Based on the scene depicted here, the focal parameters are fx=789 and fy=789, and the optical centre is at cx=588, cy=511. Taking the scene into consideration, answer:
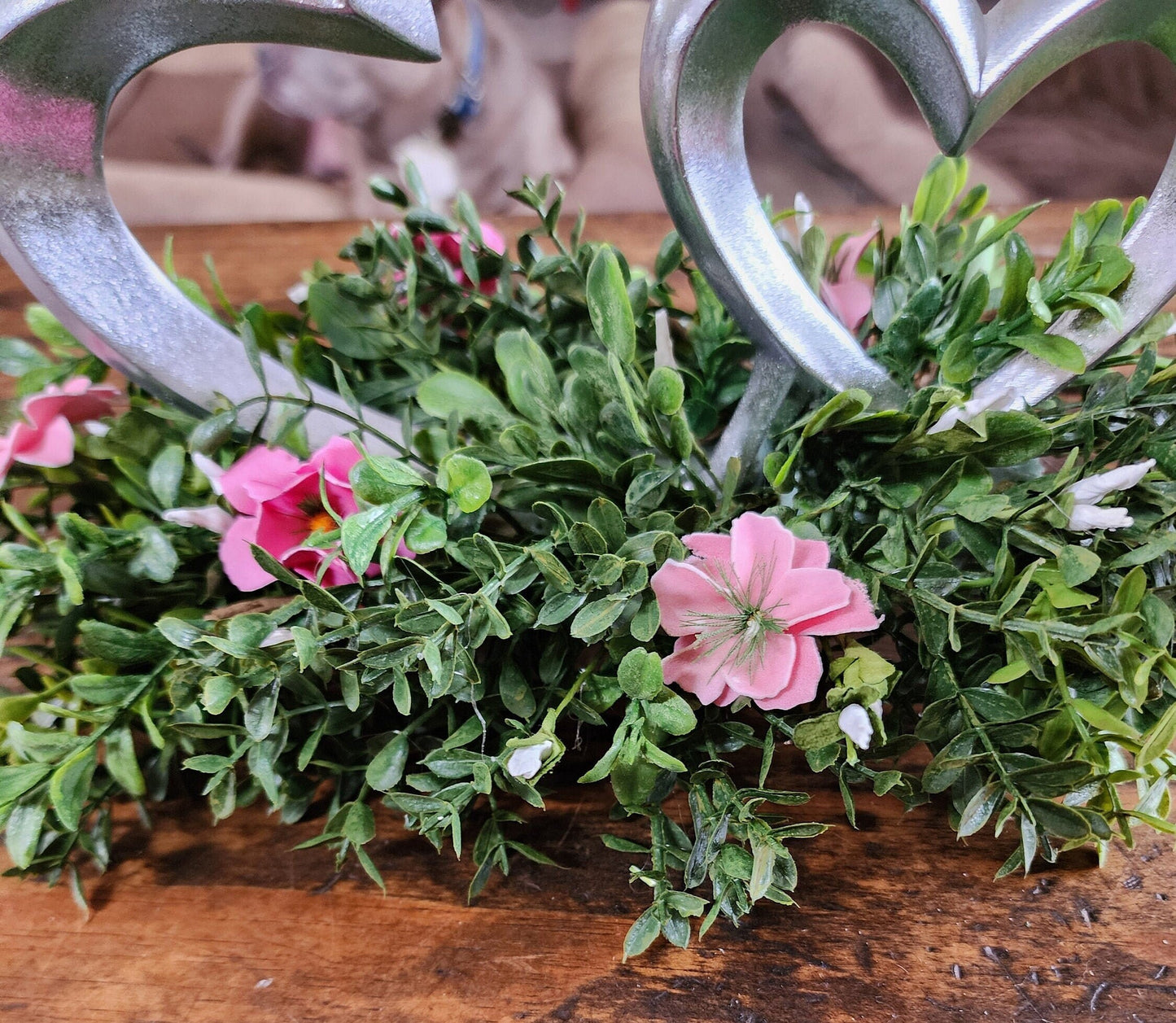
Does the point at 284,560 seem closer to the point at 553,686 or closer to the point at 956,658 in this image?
the point at 553,686

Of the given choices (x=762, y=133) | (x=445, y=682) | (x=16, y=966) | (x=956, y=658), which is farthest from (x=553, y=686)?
(x=762, y=133)

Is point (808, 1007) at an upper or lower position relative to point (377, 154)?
lower

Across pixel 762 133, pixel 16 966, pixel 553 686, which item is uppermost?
pixel 762 133

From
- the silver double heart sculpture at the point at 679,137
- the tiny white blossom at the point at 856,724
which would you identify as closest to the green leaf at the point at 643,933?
the tiny white blossom at the point at 856,724

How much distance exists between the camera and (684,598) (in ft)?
1.01

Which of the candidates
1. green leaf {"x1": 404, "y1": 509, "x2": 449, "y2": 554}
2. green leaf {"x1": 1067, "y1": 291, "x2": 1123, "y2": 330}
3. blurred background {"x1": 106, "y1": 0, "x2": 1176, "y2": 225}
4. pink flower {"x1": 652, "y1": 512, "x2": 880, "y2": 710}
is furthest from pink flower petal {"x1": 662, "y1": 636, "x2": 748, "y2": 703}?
blurred background {"x1": 106, "y1": 0, "x2": 1176, "y2": 225}

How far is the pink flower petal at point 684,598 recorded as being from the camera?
0.30 m

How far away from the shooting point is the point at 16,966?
1.22 ft

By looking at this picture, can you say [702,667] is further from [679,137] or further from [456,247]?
[456,247]

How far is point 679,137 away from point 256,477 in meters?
0.24

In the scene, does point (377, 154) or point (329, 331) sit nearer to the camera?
point (329, 331)

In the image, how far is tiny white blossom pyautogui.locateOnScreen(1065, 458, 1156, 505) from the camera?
0.31m

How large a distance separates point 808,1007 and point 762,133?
3.46ft

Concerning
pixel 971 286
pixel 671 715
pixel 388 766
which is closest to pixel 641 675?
pixel 671 715
